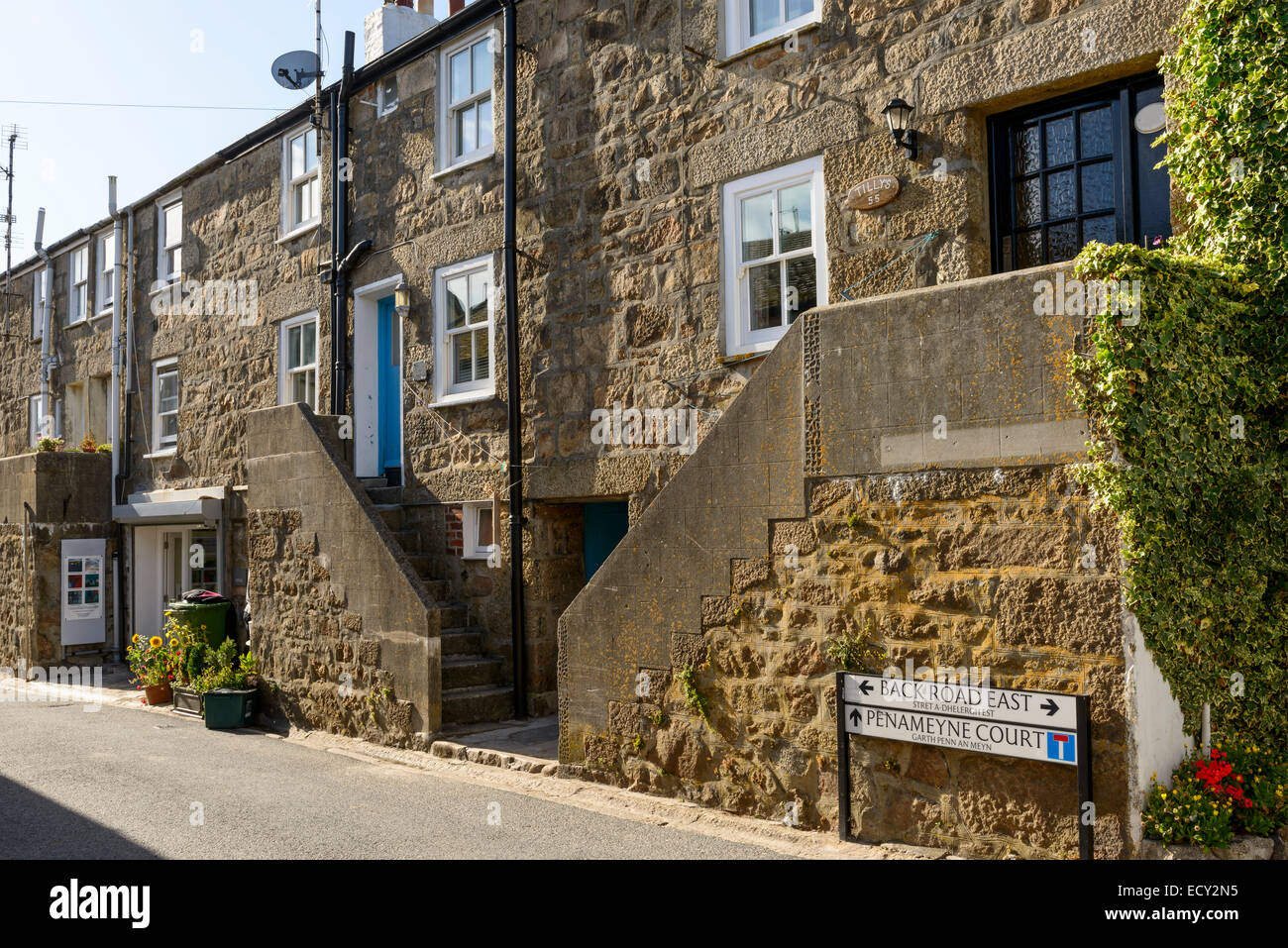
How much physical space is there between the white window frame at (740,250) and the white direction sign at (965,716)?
127 inches

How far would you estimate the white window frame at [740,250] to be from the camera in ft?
27.8

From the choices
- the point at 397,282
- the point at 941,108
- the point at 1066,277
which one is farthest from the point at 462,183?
the point at 1066,277

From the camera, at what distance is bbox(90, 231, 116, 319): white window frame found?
1848 cm

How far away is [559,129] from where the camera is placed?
1048cm

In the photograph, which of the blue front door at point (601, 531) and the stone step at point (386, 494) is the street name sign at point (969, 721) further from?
the stone step at point (386, 494)

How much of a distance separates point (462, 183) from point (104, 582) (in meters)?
9.98

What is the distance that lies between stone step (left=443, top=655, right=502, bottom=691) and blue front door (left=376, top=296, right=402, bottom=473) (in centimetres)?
301

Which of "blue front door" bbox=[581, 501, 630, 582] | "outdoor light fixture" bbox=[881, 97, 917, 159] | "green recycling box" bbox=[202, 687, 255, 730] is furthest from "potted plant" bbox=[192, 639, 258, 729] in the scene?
"outdoor light fixture" bbox=[881, 97, 917, 159]

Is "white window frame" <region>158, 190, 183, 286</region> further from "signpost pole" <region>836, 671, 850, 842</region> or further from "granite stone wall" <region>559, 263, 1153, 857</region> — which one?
"signpost pole" <region>836, 671, 850, 842</region>

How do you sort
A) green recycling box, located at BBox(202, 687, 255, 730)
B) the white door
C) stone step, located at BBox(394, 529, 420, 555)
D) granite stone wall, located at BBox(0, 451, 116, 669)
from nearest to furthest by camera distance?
stone step, located at BBox(394, 529, 420, 555) < green recycling box, located at BBox(202, 687, 255, 730) < granite stone wall, located at BBox(0, 451, 116, 669) < the white door

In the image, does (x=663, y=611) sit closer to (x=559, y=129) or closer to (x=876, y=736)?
(x=876, y=736)

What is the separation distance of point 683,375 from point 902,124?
2.66 m

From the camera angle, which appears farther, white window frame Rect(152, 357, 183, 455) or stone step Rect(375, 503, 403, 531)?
white window frame Rect(152, 357, 183, 455)

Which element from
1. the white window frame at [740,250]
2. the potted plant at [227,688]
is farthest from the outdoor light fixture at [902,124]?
the potted plant at [227,688]
